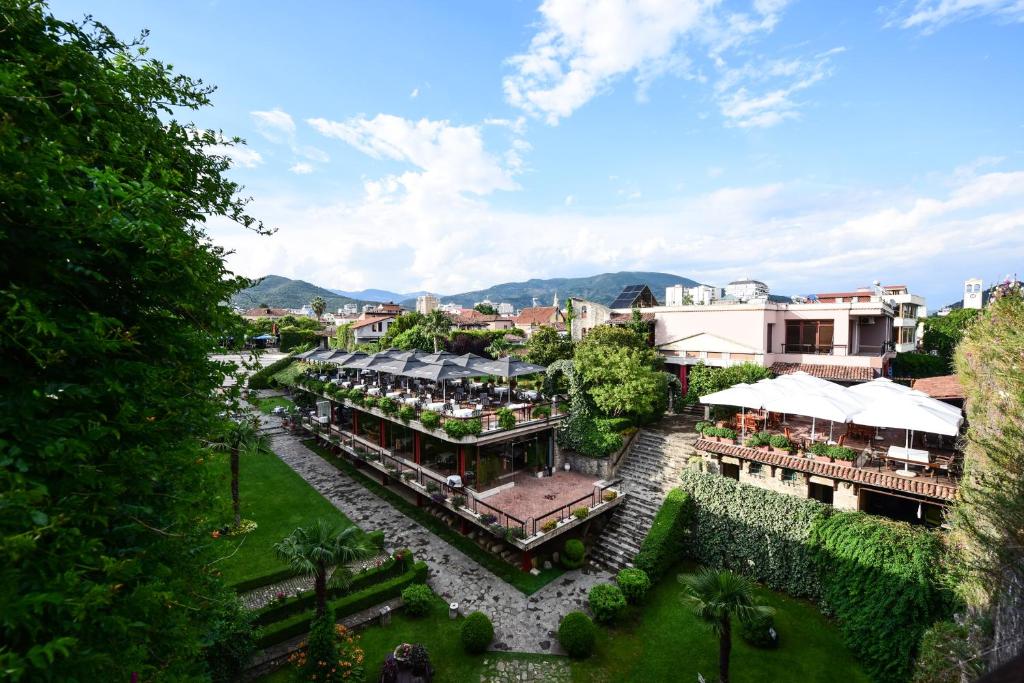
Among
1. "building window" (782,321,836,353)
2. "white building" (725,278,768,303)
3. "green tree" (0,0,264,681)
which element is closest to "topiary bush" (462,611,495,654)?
"green tree" (0,0,264,681)

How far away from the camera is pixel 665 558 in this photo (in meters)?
17.6

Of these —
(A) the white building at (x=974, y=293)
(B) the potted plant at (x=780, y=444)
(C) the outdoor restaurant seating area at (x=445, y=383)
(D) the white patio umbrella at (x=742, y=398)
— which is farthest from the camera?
(A) the white building at (x=974, y=293)

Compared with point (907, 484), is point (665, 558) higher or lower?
lower

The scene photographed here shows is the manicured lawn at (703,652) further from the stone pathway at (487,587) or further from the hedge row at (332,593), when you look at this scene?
the hedge row at (332,593)

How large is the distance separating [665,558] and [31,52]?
20.3m

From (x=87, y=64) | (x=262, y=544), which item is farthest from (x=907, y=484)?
(x=262, y=544)

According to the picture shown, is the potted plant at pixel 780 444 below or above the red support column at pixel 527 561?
above

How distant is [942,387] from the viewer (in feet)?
66.5

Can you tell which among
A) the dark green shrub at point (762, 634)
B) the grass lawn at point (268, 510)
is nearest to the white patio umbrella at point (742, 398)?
the dark green shrub at point (762, 634)

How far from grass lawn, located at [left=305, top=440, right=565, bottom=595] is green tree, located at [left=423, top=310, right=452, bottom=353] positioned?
64.1ft

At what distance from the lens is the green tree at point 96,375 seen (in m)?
3.32

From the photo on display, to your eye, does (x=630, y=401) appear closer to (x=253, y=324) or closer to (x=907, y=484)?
(x=907, y=484)

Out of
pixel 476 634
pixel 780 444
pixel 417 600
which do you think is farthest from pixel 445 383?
pixel 780 444

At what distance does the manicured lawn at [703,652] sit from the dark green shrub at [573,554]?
112 inches
